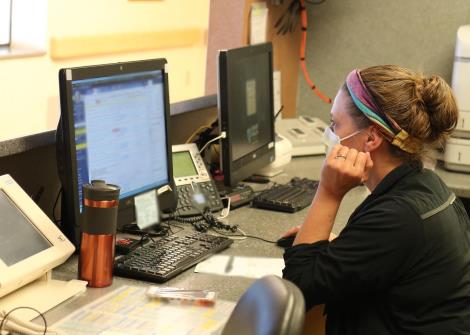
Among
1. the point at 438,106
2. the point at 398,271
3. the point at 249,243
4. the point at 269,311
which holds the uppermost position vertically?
the point at 438,106

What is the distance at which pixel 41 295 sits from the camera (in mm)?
1672

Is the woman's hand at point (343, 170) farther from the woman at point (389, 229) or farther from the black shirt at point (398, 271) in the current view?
the black shirt at point (398, 271)

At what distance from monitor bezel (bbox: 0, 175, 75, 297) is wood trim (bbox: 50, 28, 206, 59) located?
27.5 inches

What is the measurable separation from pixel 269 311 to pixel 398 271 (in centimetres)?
53

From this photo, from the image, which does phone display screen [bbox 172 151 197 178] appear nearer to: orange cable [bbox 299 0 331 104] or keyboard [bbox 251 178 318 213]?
keyboard [bbox 251 178 318 213]

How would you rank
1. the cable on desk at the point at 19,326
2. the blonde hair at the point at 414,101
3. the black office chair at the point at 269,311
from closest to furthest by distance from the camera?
1. the black office chair at the point at 269,311
2. the cable on desk at the point at 19,326
3. the blonde hair at the point at 414,101

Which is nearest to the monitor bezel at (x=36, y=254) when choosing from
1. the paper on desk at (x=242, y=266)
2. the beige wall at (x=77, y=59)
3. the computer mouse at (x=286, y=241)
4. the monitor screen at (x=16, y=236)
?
the monitor screen at (x=16, y=236)

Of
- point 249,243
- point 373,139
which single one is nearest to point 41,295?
point 249,243

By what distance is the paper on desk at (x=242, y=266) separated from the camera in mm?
1906

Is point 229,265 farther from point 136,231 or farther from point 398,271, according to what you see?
point 398,271

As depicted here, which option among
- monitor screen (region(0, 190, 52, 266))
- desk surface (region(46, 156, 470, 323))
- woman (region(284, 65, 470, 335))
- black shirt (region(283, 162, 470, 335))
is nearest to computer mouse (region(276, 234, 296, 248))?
desk surface (region(46, 156, 470, 323))

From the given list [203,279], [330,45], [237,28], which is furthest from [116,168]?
[330,45]

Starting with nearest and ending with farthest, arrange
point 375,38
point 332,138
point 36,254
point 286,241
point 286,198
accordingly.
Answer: point 36,254 → point 332,138 → point 286,241 → point 286,198 → point 375,38

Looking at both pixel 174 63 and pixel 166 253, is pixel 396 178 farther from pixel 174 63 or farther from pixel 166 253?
pixel 174 63
